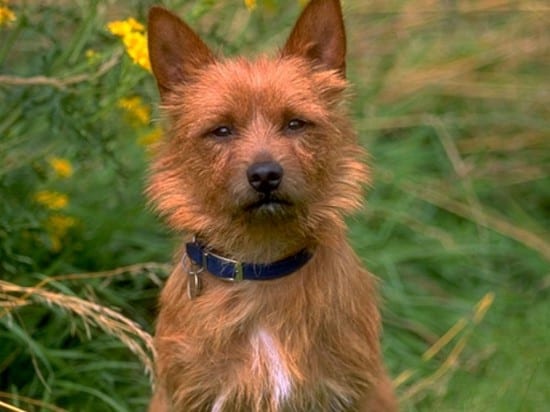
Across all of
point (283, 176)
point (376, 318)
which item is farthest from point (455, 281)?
point (283, 176)

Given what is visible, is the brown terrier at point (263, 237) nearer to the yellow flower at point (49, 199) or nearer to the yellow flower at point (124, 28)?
the yellow flower at point (124, 28)

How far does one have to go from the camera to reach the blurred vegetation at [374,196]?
4.47m

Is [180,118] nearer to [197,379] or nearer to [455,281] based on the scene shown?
[197,379]

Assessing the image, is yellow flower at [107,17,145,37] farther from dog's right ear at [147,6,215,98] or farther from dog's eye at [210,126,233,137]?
dog's eye at [210,126,233,137]

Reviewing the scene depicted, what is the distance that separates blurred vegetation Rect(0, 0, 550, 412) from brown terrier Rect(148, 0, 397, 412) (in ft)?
1.59

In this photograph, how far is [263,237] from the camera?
358 centimetres

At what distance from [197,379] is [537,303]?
2317 millimetres

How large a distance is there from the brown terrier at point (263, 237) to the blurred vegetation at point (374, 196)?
0.48 metres

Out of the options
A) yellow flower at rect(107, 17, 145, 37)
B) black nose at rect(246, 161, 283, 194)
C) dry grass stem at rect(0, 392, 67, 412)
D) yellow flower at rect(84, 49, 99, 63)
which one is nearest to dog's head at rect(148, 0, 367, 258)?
black nose at rect(246, 161, 283, 194)

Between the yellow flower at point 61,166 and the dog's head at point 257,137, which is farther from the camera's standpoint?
the yellow flower at point 61,166

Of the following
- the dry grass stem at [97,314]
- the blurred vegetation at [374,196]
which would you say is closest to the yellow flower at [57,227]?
the blurred vegetation at [374,196]

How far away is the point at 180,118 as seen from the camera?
12.0 feet

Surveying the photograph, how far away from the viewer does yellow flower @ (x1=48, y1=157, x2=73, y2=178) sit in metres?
4.58

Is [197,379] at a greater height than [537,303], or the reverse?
[197,379]
